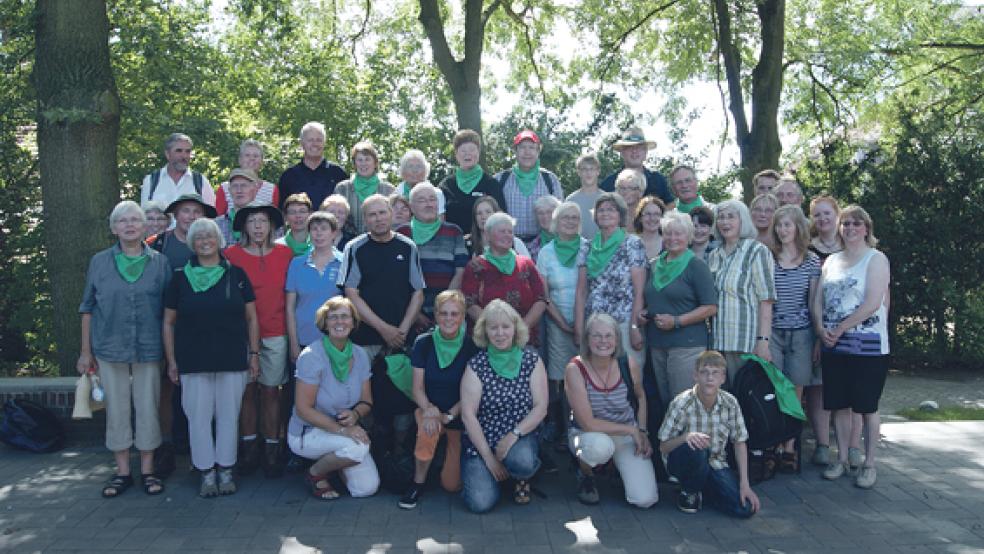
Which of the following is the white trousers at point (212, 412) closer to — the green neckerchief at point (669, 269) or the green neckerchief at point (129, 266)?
the green neckerchief at point (129, 266)

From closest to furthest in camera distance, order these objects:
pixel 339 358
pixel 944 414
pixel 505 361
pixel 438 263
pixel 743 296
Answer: pixel 505 361 < pixel 339 358 < pixel 743 296 < pixel 438 263 < pixel 944 414

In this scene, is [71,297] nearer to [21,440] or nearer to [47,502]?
[21,440]

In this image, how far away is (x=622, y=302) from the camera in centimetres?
600

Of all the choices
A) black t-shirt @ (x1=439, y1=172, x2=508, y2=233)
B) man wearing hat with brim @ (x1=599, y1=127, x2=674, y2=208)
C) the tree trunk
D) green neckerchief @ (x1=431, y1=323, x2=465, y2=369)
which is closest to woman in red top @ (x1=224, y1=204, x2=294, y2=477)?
green neckerchief @ (x1=431, y1=323, x2=465, y2=369)

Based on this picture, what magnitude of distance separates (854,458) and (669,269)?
2037 millimetres

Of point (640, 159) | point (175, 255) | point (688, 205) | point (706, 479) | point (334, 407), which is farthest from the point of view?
point (640, 159)

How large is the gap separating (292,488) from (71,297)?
3486 mm

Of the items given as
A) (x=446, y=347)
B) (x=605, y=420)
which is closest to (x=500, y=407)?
(x=446, y=347)

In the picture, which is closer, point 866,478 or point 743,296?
point 866,478

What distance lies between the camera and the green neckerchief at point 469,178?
707 centimetres

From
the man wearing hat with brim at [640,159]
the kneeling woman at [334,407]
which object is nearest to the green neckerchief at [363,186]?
the kneeling woman at [334,407]

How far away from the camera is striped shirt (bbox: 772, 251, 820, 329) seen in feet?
20.0

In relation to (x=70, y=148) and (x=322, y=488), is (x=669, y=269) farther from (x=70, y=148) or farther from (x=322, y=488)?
(x=70, y=148)

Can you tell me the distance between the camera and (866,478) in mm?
5766
